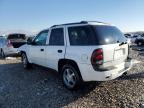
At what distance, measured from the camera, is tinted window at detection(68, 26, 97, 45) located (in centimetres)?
482

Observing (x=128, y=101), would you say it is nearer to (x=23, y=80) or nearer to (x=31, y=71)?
(x=23, y=80)

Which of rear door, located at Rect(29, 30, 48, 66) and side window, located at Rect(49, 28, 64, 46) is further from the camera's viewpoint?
rear door, located at Rect(29, 30, 48, 66)

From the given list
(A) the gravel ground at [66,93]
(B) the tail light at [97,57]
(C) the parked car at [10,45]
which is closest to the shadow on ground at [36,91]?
(A) the gravel ground at [66,93]

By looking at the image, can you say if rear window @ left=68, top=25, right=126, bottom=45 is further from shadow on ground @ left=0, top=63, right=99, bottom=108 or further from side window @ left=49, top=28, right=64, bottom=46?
shadow on ground @ left=0, top=63, right=99, bottom=108

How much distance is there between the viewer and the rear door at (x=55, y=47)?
573cm

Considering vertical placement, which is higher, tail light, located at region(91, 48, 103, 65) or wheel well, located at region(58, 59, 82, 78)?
tail light, located at region(91, 48, 103, 65)

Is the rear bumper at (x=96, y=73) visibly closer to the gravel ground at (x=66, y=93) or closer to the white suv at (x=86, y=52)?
the white suv at (x=86, y=52)

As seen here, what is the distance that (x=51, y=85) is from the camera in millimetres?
6285

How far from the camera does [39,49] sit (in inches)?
276

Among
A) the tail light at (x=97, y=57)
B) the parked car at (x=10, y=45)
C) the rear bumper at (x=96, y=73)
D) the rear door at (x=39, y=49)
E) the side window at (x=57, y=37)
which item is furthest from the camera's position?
the parked car at (x=10, y=45)

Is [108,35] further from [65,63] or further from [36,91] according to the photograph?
[36,91]

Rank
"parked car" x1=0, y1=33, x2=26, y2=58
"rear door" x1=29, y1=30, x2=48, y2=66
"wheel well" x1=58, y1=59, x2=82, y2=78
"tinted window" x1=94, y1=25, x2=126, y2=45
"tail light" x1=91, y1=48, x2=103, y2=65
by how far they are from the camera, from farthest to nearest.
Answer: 1. "parked car" x1=0, y1=33, x2=26, y2=58
2. "rear door" x1=29, y1=30, x2=48, y2=66
3. "wheel well" x1=58, y1=59, x2=82, y2=78
4. "tinted window" x1=94, y1=25, x2=126, y2=45
5. "tail light" x1=91, y1=48, x2=103, y2=65

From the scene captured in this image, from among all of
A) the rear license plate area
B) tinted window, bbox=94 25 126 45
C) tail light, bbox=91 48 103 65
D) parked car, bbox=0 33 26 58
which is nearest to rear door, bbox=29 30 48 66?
tinted window, bbox=94 25 126 45

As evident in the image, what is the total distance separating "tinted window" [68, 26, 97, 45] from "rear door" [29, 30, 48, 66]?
157 centimetres
